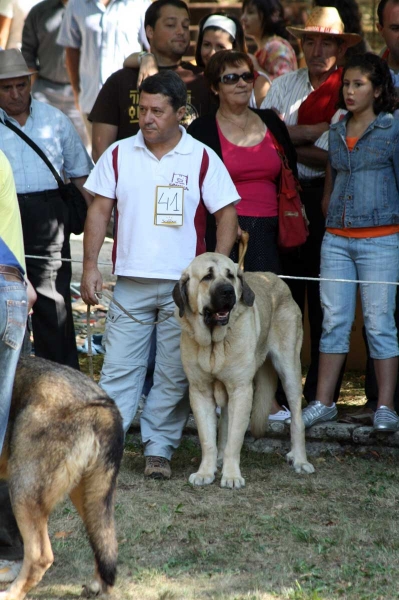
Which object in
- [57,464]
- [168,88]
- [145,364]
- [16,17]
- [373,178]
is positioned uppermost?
[16,17]

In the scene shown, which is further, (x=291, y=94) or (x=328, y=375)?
(x=291, y=94)

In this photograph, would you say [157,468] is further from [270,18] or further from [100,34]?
[100,34]

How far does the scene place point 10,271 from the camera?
12.8 ft

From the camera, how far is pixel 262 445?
6430mm

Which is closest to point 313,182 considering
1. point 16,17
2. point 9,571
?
point 9,571

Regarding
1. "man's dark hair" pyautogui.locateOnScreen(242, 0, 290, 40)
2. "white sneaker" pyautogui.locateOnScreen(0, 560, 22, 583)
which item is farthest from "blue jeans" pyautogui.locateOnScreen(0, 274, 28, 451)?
"man's dark hair" pyautogui.locateOnScreen(242, 0, 290, 40)

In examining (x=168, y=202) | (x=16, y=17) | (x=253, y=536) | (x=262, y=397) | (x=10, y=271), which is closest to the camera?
(x=10, y=271)

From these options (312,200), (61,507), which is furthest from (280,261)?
(61,507)

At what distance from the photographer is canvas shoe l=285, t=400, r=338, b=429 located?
6.30m

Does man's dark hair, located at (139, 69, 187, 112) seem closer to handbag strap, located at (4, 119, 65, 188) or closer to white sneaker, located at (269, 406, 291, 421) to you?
handbag strap, located at (4, 119, 65, 188)

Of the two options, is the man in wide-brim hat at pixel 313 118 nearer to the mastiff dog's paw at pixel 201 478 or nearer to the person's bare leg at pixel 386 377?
the person's bare leg at pixel 386 377

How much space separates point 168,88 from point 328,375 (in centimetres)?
224

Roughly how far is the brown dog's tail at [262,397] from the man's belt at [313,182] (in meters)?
1.44

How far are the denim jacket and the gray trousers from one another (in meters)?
1.32
